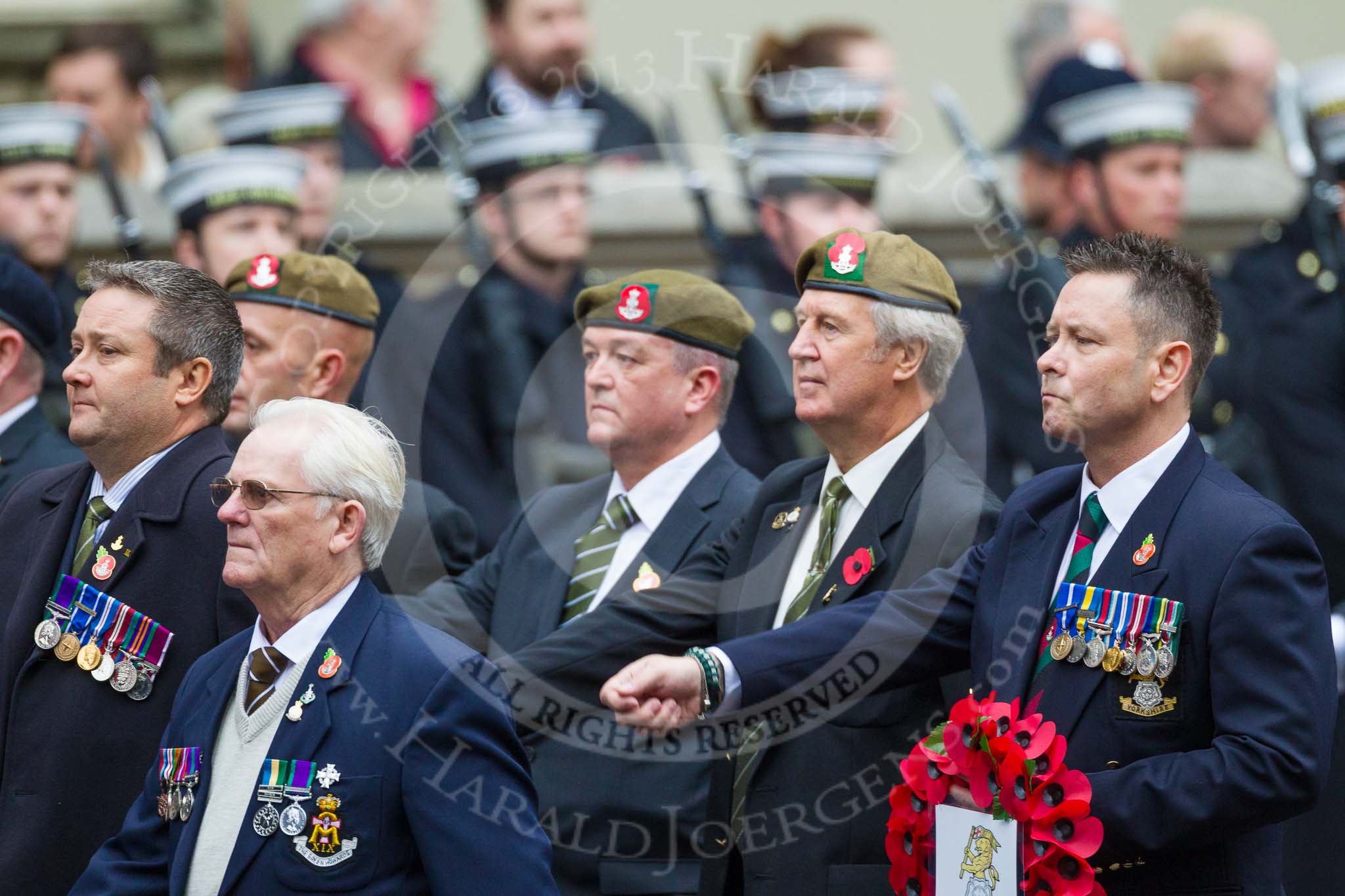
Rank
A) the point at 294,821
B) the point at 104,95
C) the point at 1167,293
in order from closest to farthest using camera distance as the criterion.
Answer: the point at 294,821 → the point at 1167,293 → the point at 104,95

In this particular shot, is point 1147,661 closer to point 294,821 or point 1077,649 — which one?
point 1077,649

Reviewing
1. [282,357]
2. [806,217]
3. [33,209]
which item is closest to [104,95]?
[33,209]

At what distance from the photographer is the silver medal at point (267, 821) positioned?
12.4ft

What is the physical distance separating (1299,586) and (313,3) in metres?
7.40

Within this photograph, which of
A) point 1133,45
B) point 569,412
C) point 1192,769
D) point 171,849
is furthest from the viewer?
point 1133,45

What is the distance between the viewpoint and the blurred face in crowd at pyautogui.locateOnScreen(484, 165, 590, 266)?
8172 millimetres

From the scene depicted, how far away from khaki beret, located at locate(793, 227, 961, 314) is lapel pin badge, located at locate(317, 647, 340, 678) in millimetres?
1559

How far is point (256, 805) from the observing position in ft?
12.5

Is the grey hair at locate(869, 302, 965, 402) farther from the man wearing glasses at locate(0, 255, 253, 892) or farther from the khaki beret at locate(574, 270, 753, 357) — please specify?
the man wearing glasses at locate(0, 255, 253, 892)

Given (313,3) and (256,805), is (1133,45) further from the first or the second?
(256,805)

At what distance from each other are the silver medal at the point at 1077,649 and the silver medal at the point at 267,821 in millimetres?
1557

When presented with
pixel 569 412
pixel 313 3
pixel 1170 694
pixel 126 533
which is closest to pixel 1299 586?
pixel 1170 694

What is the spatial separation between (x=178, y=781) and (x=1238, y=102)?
7181 millimetres

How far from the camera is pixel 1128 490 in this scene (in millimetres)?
4062
